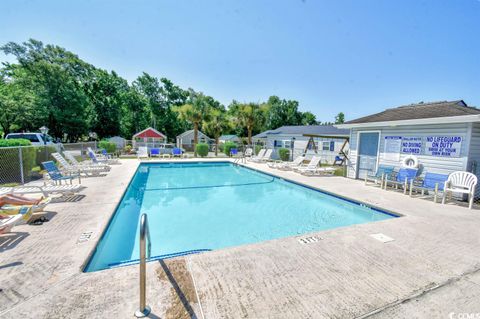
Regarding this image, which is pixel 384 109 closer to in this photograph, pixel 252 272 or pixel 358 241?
pixel 358 241

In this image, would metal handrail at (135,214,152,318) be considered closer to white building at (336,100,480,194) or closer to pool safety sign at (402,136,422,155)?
white building at (336,100,480,194)

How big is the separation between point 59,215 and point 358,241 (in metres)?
5.93

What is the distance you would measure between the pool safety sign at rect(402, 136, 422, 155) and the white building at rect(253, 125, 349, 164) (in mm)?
9641

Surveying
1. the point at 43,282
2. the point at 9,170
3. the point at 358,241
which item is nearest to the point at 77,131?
the point at 9,170

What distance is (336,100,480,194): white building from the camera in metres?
6.54

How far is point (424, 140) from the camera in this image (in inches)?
300

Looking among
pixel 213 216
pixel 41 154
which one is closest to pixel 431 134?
pixel 213 216

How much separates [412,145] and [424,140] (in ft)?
1.40

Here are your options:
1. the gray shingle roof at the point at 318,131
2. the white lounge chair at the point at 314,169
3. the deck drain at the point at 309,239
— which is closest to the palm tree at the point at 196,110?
the gray shingle roof at the point at 318,131

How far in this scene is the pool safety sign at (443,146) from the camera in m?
6.71

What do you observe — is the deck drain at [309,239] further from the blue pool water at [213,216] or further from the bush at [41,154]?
the bush at [41,154]

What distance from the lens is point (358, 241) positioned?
382 centimetres

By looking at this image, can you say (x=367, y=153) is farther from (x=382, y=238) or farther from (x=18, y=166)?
(x=18, y=166)

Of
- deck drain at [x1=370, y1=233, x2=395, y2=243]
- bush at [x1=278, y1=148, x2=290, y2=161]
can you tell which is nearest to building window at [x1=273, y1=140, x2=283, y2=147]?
bush at [x1=278, y1=148, x2=290, y2=161]
